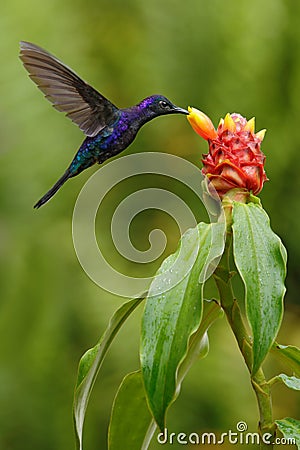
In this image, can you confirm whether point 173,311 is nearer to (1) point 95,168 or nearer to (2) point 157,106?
(2) point 157,106

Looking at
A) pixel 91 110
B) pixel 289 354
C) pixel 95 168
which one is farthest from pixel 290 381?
pixel 95 168

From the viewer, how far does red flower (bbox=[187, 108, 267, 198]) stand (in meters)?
0.49

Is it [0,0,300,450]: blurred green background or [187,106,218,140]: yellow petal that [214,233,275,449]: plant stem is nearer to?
[187,106,218,140]: yellow petal

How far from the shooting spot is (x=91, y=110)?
57cm

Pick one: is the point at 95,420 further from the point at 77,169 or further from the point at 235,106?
the point at 77,169

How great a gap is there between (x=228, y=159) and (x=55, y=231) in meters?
1.00

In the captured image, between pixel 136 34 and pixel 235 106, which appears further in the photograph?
pixel 136 34

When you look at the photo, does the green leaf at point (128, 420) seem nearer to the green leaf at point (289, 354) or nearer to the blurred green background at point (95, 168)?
the green leaf at point (289, 354)

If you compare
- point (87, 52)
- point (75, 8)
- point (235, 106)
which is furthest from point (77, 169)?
point (75, 8)

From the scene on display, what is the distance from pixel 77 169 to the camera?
0.58 m

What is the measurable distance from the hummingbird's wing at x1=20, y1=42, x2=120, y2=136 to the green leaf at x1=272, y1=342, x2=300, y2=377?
0.66ft

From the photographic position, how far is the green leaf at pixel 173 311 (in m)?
0.41

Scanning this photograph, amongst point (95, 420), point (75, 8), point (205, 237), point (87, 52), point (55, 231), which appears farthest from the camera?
point (75, 8)

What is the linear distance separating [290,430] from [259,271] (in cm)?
13
